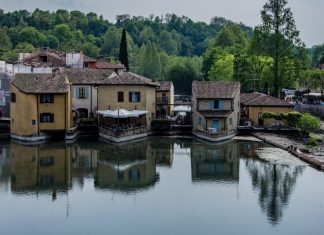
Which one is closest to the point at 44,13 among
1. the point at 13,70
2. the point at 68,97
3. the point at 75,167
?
the point at 13,70

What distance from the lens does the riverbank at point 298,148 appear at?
38681mm

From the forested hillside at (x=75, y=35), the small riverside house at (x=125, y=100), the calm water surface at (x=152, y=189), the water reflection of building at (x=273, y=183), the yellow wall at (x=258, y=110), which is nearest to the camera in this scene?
the calm water surface at (x=152, y=189)

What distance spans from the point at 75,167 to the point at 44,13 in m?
164

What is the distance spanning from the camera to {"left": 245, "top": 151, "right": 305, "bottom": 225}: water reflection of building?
28188mm

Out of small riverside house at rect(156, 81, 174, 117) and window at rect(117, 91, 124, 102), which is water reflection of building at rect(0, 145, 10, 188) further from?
small riverside house at rect(156, 81, 174, 117)

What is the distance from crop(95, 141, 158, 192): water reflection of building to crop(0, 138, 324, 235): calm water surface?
0.06 m

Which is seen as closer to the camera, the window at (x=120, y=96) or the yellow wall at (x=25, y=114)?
the yellow wall at (x=25, y=114)

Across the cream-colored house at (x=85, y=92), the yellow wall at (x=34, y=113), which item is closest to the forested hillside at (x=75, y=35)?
the cream-colored house at (x=85, y=92)

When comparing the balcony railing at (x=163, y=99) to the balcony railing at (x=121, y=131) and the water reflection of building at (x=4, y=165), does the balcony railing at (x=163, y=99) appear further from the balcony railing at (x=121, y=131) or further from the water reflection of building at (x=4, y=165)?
the water reflection of building at (x=4, y=165)

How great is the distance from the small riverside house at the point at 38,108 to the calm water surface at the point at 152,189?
2.07m

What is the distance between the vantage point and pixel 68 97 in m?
49.2

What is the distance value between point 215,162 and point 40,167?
1186 cm

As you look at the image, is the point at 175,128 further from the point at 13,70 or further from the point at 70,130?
the point at 13,70

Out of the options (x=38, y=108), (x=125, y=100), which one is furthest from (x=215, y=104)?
(x=38, y=108)
